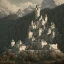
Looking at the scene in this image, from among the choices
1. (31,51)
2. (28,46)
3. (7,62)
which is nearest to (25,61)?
(7,62)

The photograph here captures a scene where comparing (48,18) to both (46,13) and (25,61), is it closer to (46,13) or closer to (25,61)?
(46,13)

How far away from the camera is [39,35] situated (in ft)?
420

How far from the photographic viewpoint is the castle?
377ft

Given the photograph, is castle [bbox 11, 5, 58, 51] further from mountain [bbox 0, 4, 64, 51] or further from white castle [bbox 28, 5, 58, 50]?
mountain [bbox 0, 4, 64, 51]

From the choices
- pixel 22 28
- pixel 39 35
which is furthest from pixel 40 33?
pixel 22 28

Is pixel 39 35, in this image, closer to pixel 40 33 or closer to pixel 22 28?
pixel 40 33

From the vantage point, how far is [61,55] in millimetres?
101812

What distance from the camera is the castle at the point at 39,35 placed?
4527 inches

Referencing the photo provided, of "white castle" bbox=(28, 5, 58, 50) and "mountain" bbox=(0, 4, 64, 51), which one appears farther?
"mountain" bbox=(0, 4, 64, 51)

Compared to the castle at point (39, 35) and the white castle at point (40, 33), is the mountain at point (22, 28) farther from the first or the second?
the castle at point (39, 35)

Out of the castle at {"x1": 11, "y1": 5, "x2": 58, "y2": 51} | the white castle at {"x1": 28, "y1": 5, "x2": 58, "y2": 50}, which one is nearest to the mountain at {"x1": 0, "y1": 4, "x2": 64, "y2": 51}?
the white castle at {"x1": 28, "y1": 5, "x2": 58, "y2": 50}

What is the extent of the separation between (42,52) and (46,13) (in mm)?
48198

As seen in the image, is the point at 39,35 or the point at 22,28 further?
the point at 22,28

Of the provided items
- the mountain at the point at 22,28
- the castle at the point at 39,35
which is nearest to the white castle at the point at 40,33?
the castle at the point at 39,35
